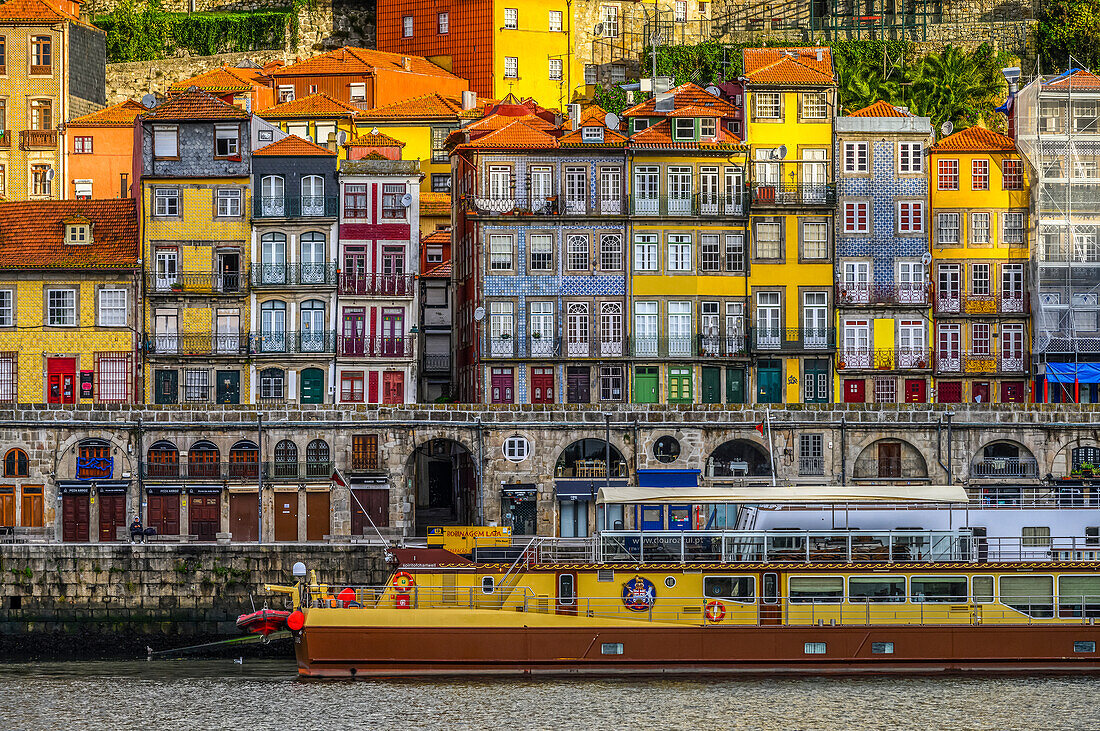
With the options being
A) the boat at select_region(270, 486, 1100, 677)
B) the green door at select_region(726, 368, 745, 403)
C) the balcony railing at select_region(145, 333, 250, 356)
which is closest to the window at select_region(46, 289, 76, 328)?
the balcony railing at select_region(145, 333, 250, 356)

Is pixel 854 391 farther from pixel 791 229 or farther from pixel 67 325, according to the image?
pixel 67 325

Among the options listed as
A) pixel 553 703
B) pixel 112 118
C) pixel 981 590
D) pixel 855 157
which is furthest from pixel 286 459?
pixel 112 118

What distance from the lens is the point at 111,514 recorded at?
72.6 metres

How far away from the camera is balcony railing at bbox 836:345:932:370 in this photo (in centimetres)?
8138

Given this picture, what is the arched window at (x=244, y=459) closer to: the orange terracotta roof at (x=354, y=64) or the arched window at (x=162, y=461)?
the arched window at (x=162, y=461)

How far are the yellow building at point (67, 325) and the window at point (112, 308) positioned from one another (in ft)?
0.12

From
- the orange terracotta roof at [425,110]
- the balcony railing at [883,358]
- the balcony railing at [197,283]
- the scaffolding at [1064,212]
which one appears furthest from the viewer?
the orange terracotta roof at [425,110]

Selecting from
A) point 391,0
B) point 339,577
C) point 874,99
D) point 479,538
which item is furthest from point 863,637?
point 391,0

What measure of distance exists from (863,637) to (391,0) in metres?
61.8

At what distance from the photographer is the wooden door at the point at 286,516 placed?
238 ft

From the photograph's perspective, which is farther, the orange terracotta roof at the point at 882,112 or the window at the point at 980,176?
the orange terracotta roof at the point at 882,112

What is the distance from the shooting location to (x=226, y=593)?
65500 mm

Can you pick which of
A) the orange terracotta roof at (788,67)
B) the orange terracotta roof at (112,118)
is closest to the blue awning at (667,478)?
the orange terracotta roof at (788,67)

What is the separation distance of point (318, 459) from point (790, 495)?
21.1 m
